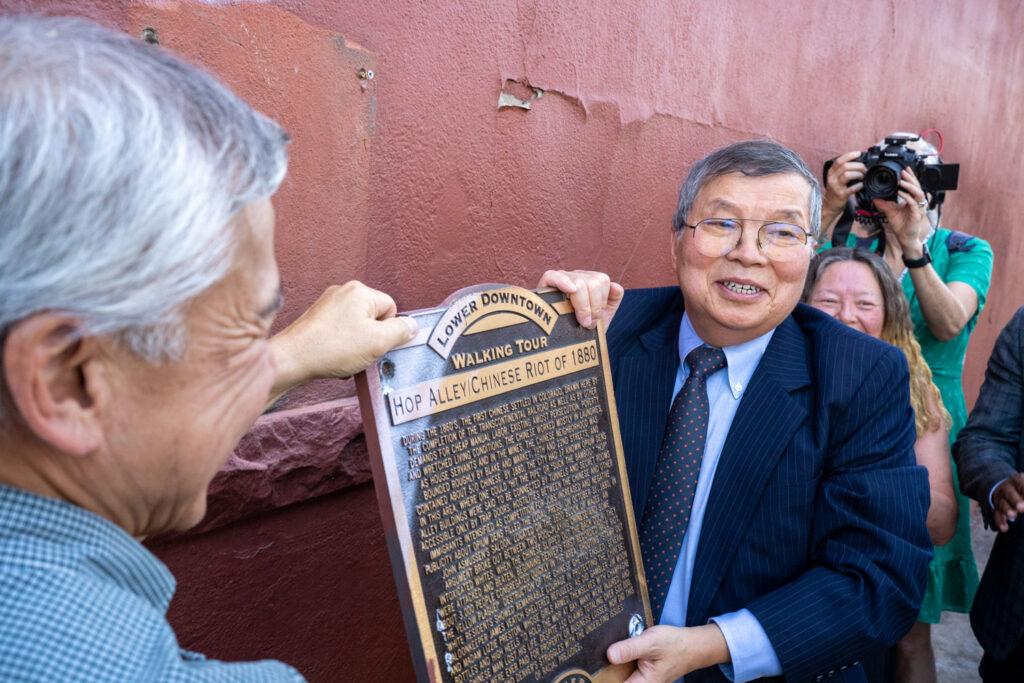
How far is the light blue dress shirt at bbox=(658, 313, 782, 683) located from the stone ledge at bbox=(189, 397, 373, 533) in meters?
0.82

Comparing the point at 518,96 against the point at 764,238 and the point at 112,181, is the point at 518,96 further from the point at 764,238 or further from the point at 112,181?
the point at 112,181

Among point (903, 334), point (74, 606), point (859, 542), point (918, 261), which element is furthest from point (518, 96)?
point (74, 606)

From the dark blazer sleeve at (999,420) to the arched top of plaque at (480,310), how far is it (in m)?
1.76

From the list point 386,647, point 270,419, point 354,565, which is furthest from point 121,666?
point 386,647

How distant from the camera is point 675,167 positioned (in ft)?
10.3

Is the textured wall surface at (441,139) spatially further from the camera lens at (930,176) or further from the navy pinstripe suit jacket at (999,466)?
the navy pinstripe suit jacket at (999,466)

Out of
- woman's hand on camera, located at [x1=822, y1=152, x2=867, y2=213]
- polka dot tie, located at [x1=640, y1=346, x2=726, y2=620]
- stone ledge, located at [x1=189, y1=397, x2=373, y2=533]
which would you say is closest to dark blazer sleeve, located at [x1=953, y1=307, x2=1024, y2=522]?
woman's hand on camera, located at [x1=822, y1=152, x2=867, y2=213]

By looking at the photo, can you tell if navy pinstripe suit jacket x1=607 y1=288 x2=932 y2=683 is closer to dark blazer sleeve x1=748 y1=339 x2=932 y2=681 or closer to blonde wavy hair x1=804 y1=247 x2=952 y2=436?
dark blazer sleeve x1=748 y1=339 x2=932 y2=681

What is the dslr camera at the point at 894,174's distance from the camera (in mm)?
3166

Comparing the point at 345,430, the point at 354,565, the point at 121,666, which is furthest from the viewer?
the point at 354,565

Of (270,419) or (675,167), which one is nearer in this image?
(270,419)

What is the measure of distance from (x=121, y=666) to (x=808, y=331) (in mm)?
1729

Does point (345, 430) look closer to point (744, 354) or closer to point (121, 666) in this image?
point (744, 354)

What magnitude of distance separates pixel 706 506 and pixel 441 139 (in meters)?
1.20
